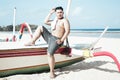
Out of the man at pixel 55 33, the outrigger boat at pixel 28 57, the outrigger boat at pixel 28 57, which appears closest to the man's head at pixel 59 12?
the man at pixel 55 33

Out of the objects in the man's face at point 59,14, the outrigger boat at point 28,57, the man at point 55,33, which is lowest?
the outrigger boat at point 28,57

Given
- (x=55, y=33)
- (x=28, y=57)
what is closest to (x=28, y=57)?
(x=28, y=57)

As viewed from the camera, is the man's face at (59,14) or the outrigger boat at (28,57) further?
the man's face at (59,14)

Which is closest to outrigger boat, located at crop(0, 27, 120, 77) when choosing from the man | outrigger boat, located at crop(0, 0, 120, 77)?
outrigger boat, located at crop(0, 0, 120, 77)

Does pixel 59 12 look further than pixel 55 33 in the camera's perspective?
No

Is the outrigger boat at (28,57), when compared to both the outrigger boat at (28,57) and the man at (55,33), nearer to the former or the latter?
the outrigger boat at (28,57)

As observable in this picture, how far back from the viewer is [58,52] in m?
6.29

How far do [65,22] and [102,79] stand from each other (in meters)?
1.56

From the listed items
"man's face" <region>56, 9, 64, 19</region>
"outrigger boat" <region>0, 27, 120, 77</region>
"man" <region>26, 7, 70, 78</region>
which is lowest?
"outrigger boat" <region>0, 27, 120, 77</region>

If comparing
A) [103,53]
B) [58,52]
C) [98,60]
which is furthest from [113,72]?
[98,60]

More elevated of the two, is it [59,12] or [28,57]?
[59,12]

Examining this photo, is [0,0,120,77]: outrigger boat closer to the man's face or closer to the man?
the man

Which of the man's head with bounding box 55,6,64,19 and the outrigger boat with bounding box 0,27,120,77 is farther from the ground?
the man's head with bounding box 55,6,64,19

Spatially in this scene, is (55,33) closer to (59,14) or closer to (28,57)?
(59,14)
